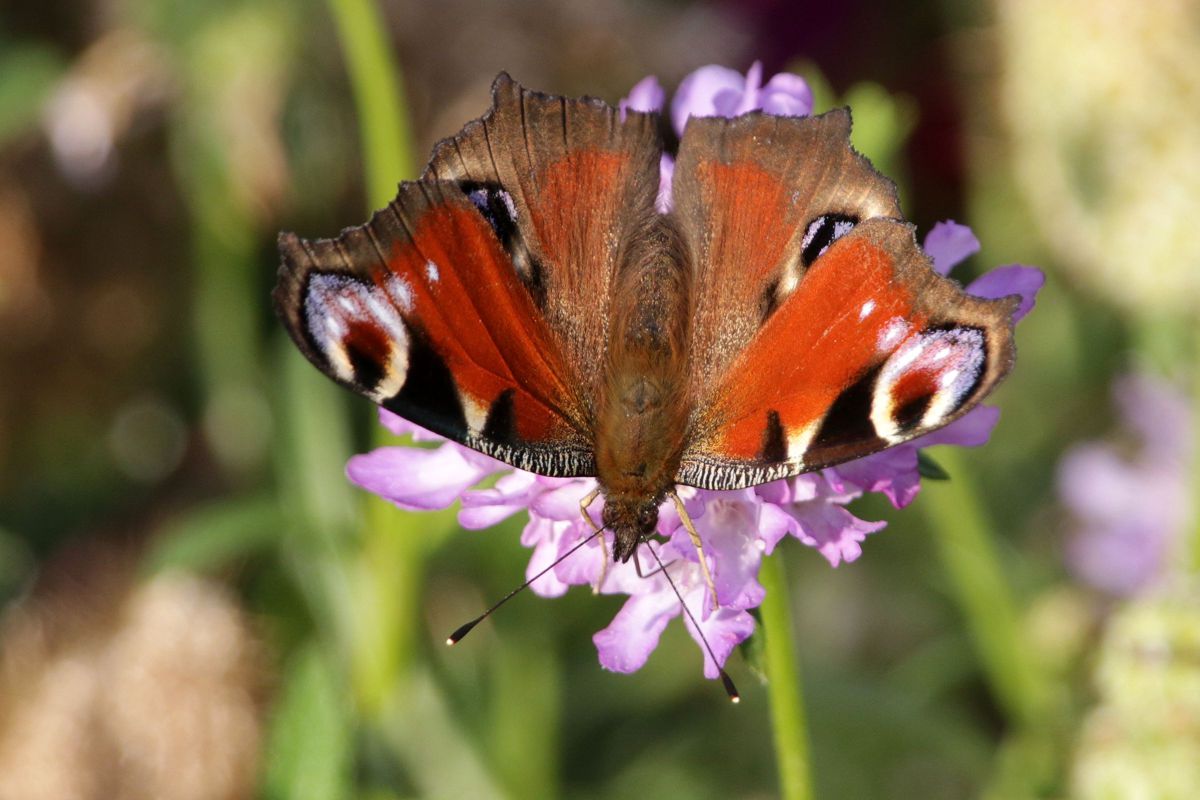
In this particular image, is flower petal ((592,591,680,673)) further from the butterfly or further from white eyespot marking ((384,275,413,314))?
white eyespot marking ((384,275,413,314))

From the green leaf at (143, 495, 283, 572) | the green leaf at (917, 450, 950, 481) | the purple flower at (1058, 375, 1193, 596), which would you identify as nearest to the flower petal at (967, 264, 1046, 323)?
the green leaf at (917, 450, 950, 481)

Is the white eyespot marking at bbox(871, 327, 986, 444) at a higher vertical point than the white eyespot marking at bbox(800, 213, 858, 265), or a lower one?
lower

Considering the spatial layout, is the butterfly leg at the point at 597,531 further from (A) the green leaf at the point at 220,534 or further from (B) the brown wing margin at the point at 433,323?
(A) the green leaf at the point at 220,534

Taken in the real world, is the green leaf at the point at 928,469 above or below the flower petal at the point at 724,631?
above

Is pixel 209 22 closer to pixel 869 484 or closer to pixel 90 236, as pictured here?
pixel 90 236

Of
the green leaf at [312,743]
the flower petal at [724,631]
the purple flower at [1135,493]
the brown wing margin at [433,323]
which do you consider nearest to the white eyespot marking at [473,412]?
the brown wing margin at [433,323]

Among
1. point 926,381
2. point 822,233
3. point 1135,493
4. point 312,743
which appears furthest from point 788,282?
point 1135,493

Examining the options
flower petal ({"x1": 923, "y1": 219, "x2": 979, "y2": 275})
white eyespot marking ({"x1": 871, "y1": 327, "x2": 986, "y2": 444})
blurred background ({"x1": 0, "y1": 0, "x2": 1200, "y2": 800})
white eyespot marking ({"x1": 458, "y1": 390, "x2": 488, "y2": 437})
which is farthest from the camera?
blurred background ({"x1": 0, "y1": 0, "x2": 1200, "y2": 800})

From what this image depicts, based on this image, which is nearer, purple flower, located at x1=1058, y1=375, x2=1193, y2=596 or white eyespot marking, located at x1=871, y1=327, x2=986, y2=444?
white eyespot marking, located at x1=871, y1=327, x2=986, y2=444
